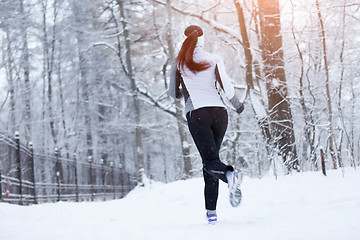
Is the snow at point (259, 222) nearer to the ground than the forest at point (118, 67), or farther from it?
nearer to the ground

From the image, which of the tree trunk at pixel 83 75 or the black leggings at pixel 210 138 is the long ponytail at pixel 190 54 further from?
the tree trunk at pixel 83 75

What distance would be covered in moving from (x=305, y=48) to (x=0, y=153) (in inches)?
319

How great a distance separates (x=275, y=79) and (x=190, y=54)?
472cm

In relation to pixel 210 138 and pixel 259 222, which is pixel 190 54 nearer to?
pixel 210 138

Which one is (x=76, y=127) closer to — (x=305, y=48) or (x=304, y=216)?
(x=305, y=48)

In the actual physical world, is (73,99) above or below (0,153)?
above

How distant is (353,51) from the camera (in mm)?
8594

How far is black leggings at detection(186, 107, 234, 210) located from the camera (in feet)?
10.4

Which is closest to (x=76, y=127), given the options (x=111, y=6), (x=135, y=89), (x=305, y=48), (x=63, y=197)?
(x=135, y=89)

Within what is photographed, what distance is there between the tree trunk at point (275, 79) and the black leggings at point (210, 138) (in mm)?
4122

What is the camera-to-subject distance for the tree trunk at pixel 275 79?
24.1 feet

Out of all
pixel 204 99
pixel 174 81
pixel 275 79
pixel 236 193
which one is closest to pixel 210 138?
pixel 204 99

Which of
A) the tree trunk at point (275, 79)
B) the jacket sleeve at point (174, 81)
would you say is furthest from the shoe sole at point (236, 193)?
the tree trunk at point (275, 79)

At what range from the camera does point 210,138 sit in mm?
3217
